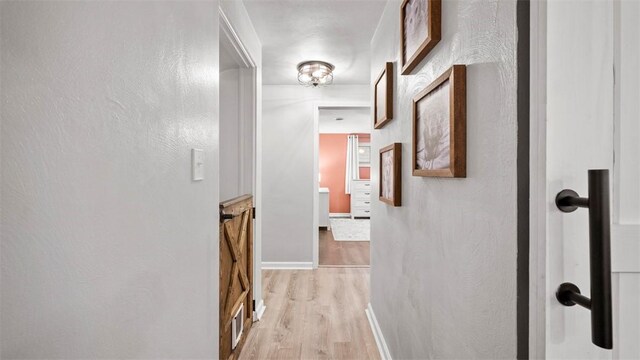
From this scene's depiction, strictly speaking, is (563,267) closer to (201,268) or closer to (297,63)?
(201,268)

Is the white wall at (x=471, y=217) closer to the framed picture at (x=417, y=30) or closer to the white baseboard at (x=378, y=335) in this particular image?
the framed picture at (x=417, y=30)

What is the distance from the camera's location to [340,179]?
29.8 ft

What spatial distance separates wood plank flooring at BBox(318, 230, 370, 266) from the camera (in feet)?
14.1

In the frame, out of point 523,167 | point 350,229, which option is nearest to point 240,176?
point 523,167

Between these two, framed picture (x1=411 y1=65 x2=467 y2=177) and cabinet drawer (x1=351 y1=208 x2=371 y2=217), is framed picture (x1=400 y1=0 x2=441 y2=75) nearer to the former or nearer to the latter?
framed picture (x1=411 y1=65 x2=467 y2=177)

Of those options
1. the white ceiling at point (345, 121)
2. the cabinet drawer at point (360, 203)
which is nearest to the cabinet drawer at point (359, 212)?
the cabinet drawer at point (360, 203)

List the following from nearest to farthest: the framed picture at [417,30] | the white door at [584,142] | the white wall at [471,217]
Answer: the white door at [584,142], the white wall at [471,217], the framed picture at [417,30]

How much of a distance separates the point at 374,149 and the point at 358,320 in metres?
1.37

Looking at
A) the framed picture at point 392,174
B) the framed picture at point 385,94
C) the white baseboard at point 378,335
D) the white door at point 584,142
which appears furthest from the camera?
the white baseboard at point 378,335

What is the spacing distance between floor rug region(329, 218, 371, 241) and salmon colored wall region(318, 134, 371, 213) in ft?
2.27

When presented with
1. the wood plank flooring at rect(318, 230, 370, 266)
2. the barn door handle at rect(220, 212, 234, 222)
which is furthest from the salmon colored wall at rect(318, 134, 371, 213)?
the barn door handle at rect(220, 212, 234, 222)

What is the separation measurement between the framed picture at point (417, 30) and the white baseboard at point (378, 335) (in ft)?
5.36

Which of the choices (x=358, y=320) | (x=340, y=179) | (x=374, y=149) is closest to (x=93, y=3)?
(x=374, y=149)

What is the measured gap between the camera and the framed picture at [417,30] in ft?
3.76
